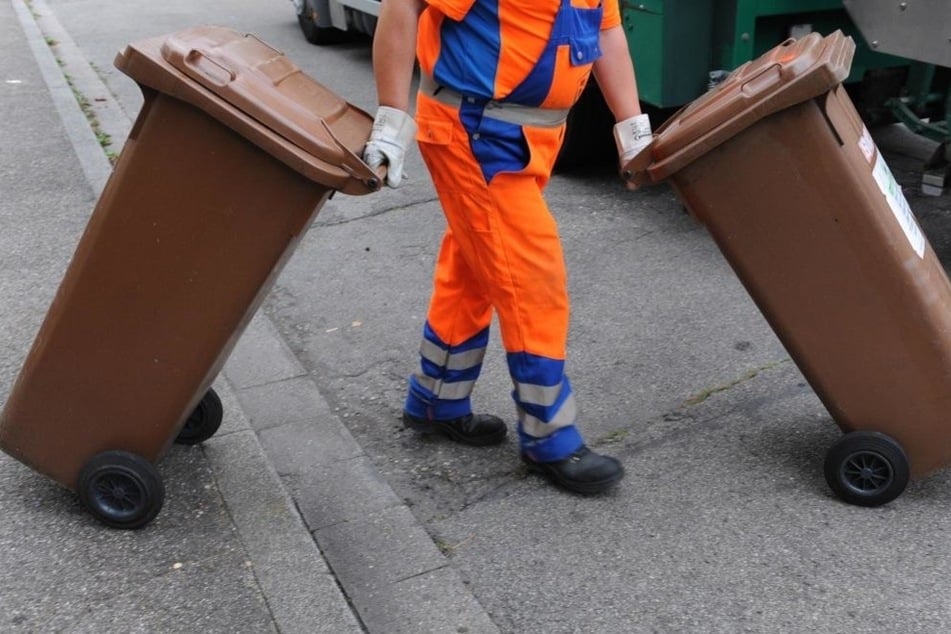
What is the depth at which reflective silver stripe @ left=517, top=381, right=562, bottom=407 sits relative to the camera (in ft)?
10.2

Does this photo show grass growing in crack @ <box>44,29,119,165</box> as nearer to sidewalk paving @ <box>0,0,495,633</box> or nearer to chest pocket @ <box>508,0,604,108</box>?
sidewalk paving @ <box>0,0,495,633</box>

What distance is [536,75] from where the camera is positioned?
114 inches

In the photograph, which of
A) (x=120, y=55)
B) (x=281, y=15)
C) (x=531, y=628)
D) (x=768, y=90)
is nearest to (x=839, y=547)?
(x=531, y=628)

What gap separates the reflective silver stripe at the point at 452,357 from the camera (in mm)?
3379

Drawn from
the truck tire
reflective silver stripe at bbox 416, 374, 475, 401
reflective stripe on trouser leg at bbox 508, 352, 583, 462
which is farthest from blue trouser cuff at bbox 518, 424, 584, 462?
the truck tire

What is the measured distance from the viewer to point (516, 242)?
2980mm

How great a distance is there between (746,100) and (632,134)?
0.44 metres

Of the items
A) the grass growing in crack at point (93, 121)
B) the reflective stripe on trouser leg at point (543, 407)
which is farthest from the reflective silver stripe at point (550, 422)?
the grass growing in crack at point (93, 121)

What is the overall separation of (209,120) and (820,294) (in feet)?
5.12

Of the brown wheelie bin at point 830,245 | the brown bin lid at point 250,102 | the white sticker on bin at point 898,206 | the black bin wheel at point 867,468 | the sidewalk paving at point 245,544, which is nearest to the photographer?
the brown bin lid at point 250,102

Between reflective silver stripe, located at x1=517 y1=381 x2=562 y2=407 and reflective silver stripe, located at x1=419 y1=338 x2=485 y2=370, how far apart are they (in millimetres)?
276

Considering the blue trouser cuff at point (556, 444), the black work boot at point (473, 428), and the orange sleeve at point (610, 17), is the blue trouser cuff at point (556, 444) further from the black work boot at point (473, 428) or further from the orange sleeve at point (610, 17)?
the orange sleeve at point (610, 17)

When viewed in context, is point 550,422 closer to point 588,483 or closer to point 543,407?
point 543,407

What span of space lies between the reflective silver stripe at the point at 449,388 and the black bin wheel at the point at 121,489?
0.85m
